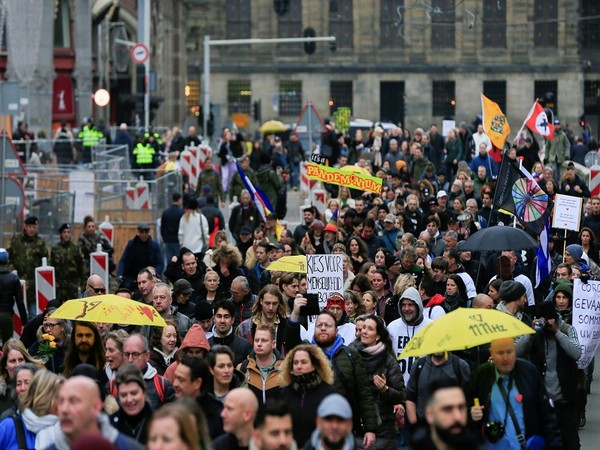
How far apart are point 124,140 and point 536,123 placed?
13007mm

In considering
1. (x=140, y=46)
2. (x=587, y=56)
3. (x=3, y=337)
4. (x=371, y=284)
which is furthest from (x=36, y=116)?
(x=587, y=56)

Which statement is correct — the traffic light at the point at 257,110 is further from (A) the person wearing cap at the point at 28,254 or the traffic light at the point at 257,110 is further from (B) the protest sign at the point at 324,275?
(B) the protest sign at the point at 324,275

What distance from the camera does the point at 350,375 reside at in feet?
38.1

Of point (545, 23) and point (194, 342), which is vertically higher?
point (545, 23)

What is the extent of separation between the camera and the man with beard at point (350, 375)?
11523 millimetres

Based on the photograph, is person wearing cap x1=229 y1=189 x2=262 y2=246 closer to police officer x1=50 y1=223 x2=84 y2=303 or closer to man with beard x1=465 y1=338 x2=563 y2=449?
police officer x1=50 y1=223 x2=84 y2=303

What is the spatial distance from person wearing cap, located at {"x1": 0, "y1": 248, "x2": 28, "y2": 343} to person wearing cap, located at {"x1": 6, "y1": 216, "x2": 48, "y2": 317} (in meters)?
2.71

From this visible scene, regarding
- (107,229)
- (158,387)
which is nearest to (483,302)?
(158,387)

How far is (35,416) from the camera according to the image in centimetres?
992

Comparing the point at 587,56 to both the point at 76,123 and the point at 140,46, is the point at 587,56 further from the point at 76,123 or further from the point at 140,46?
the point at 140,46

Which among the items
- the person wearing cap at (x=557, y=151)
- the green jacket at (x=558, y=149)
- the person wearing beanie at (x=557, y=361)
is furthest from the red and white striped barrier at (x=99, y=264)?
the green jacket at (x=558, y=149)

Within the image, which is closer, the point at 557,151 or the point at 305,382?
the point at 305,382

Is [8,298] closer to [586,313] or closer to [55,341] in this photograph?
[55,341]

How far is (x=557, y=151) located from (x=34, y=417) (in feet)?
87.6
